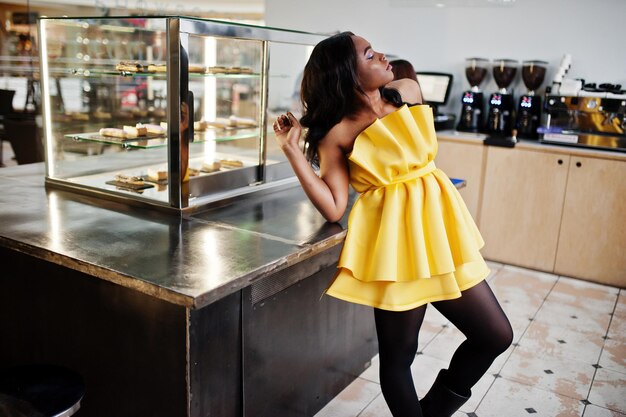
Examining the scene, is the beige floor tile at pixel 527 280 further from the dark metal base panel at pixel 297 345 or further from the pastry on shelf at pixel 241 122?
the pastry on shelf at pixel 241 122

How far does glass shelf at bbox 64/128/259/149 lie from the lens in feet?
7.85

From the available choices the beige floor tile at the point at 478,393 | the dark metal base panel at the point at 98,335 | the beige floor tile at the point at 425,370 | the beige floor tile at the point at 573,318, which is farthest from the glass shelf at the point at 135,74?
the beige floor tile at the point at 573,318

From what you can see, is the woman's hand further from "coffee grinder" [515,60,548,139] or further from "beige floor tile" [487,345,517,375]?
"coffee grinder" [515,60,548,139]

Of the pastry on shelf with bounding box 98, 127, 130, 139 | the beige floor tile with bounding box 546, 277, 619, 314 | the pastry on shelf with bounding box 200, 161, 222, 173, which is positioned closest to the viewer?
the pastry on shelf with bounding box 98, 127, 130, 139

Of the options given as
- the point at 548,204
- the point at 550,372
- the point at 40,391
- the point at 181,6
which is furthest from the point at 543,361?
the point at 181,6

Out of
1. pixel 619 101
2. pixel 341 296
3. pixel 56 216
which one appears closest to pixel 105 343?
pixel 56 216

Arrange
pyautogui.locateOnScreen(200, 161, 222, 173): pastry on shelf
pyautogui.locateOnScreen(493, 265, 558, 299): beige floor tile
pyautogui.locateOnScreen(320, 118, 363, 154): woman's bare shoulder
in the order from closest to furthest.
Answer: pyautogui.locateOnScreen(320, 118, 363, 154): woman's bare shoulder < pyautogui.locateOnScreen(200, 161, 222, 173): pastry on shelf < pyautogui.locateOnScreen(493, 265, 558, 299): beige floor tile

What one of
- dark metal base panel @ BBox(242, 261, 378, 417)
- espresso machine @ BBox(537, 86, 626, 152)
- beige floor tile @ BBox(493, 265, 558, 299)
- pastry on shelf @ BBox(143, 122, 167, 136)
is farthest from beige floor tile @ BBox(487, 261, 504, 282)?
pastry on shelf @ BBox(143, 122, 167, 136)

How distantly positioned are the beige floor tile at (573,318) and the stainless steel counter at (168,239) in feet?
6.24

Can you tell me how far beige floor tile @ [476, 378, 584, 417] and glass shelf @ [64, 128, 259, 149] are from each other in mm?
1637

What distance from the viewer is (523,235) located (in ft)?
14.5

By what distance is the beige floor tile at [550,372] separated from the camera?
274cm

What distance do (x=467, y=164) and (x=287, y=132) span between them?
299 centimetres

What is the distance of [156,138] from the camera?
2.49 metres
